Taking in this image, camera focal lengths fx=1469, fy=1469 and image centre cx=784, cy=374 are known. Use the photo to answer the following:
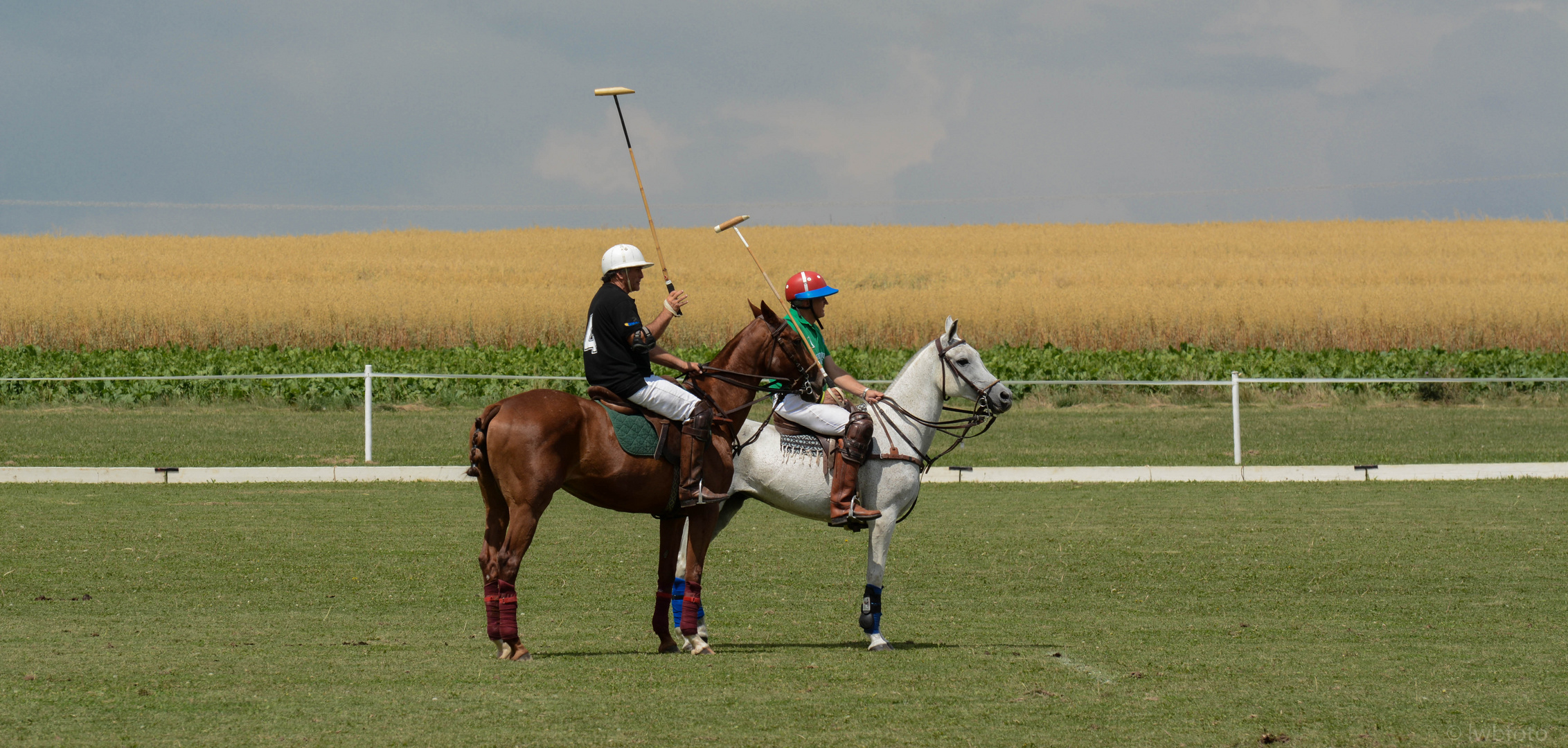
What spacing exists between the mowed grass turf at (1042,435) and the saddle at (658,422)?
1375 centimetres

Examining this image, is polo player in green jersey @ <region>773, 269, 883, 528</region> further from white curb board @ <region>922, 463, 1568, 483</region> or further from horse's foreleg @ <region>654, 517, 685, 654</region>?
white curb board @ <region>922, 463, 1568, 483</region>

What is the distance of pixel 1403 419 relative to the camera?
29.0 meters

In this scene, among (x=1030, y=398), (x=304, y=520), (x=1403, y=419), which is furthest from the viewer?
(x=1030, y=398)

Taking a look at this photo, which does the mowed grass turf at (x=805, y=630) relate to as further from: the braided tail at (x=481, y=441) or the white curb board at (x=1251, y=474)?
the white curb board at (x=1251, y=474)

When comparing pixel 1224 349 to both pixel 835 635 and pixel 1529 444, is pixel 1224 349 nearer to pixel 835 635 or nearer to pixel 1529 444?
pixel 1529 444

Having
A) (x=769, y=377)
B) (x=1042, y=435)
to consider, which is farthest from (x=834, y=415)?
(x=1042, y=435)

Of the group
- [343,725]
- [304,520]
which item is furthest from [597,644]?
[304,520]

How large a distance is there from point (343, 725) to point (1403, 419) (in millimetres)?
26377

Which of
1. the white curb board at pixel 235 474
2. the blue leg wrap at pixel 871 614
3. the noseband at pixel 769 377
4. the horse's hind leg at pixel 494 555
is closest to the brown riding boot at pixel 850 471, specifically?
the noseband at pixel 769 377

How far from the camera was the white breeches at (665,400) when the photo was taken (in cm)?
891

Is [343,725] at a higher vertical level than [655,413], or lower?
lower

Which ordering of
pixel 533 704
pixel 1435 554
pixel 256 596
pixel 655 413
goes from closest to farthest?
pixel 533 704 < pixel 655 413 < pixel 256 596 < pixel 1435 554

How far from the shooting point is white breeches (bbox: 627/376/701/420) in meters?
8.91

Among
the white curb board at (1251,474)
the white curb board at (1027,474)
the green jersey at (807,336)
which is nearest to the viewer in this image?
the green jersey at (807,336)
